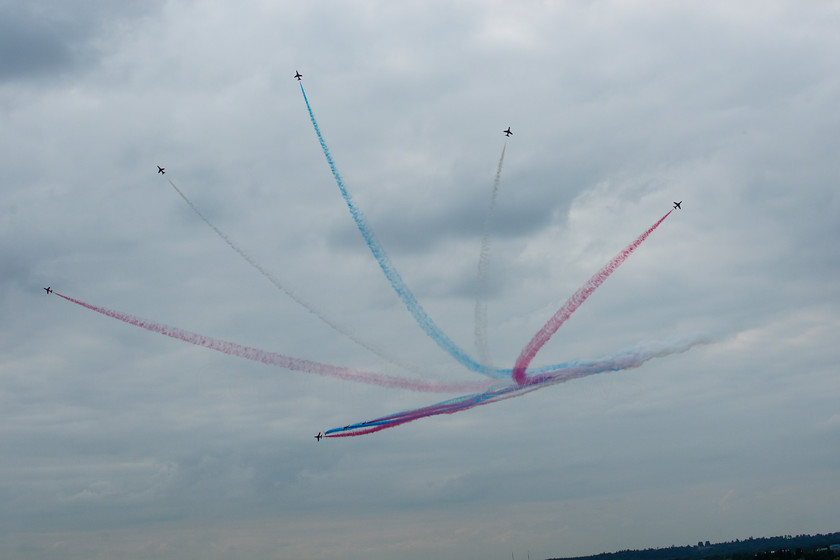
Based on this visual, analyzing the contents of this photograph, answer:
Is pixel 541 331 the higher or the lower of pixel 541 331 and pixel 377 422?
the higher

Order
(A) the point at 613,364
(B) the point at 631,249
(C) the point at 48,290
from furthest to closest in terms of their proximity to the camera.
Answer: (C) the point at 48,290 → (A) the point at 613,364 → (B) the point at 631,249

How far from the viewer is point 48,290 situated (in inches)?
4884

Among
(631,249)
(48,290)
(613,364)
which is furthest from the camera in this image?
(48,290)

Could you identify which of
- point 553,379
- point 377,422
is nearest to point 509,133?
point 553,379

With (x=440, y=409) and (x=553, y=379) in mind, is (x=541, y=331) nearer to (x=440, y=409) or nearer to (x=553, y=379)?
(x=553, y=379)

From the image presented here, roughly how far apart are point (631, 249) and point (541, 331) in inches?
669

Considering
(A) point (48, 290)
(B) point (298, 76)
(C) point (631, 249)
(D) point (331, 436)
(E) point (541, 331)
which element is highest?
(B) point (298, 76)

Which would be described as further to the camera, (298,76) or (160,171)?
(160,171)

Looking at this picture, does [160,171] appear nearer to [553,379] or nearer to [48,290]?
[48,290]

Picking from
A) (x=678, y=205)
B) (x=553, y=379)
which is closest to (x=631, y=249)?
(x=678, y=205)

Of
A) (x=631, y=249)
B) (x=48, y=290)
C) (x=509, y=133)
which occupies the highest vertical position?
(x=509, y=133)

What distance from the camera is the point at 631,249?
359ft

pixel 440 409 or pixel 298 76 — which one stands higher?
pixel 298 76

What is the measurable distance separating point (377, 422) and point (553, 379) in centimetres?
2759
